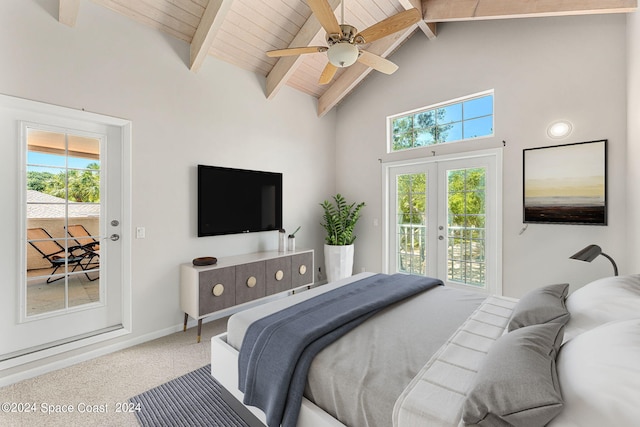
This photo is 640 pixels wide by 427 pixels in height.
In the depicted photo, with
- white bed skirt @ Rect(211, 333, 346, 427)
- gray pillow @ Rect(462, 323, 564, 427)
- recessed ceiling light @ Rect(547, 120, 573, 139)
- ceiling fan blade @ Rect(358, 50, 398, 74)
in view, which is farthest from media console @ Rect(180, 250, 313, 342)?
recessed ceiling light @ Rect(547, 120, 573, 139)

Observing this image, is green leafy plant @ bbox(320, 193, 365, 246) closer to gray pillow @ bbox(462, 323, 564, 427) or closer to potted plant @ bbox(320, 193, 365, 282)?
potted plant @ bbox(320, 193, 365, 282)

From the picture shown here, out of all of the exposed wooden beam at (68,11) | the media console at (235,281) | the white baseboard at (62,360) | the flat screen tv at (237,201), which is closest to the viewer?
the white baseboard at (62,360)

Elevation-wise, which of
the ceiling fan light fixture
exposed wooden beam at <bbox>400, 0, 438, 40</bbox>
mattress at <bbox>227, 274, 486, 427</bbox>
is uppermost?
exposed wooden beam at <bbox>400, 0, 438, 40</bbox>

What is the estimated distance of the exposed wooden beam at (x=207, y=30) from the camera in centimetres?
272

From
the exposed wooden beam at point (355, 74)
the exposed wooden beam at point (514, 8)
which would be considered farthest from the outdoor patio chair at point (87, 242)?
the exposed wooden beam at point (514, 8)

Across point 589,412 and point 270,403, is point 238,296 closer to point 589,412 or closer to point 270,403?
point 270,403

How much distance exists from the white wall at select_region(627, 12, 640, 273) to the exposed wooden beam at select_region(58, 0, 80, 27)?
14.8 ft

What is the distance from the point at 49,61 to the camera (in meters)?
2.38

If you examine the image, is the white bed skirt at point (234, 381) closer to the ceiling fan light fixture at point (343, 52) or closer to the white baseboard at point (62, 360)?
the white baseboard at point (62, 360)

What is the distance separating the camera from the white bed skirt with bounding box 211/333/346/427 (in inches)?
49.3

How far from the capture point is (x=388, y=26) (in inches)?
86.0

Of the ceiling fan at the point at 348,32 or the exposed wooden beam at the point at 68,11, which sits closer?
the ceiling fan at the point at 348,32

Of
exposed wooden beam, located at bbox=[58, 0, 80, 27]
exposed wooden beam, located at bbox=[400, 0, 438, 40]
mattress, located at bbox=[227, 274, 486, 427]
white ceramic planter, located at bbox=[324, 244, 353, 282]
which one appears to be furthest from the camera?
white ceramic planter, located at bbox=[324, 244, 353, 282]

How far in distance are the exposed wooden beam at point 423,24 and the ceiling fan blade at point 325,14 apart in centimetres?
162
